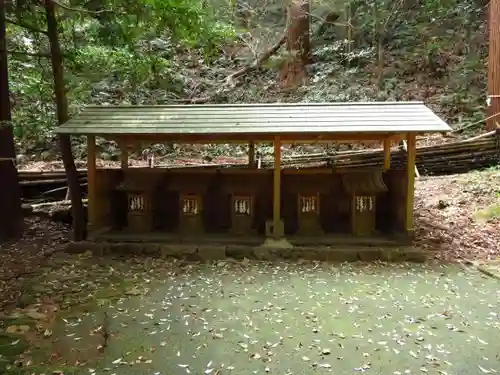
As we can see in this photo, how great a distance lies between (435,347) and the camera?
159 inches

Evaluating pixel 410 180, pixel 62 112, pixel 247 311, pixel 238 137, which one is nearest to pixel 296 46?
pixel 238 137

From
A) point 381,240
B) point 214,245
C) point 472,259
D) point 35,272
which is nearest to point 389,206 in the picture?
point 381,240

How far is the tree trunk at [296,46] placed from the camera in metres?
16.4

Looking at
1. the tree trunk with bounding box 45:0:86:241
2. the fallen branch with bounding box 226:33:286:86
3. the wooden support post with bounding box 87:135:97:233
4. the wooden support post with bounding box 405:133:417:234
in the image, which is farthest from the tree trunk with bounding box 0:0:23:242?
the fallen branch with bounding box 226:33:286:86

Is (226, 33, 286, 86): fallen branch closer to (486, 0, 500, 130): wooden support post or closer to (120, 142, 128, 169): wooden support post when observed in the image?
(486, 0, 500, 130): wooden support post

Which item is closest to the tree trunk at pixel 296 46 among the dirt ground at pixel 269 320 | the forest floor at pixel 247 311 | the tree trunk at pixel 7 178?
the forest floor at pixel 247 311

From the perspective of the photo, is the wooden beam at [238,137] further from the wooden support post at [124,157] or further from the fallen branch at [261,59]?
the fallen branch at [261,59]

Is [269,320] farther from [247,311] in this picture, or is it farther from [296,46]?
[296,46]

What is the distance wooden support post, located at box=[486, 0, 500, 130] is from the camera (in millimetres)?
11859

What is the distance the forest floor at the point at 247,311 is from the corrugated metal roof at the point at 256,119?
2071mm

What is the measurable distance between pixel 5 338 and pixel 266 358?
97.8 inches

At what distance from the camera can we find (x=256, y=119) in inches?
286

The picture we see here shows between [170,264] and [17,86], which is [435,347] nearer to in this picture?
[170,264]

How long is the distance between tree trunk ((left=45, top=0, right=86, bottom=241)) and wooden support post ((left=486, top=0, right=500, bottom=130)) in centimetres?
1076
